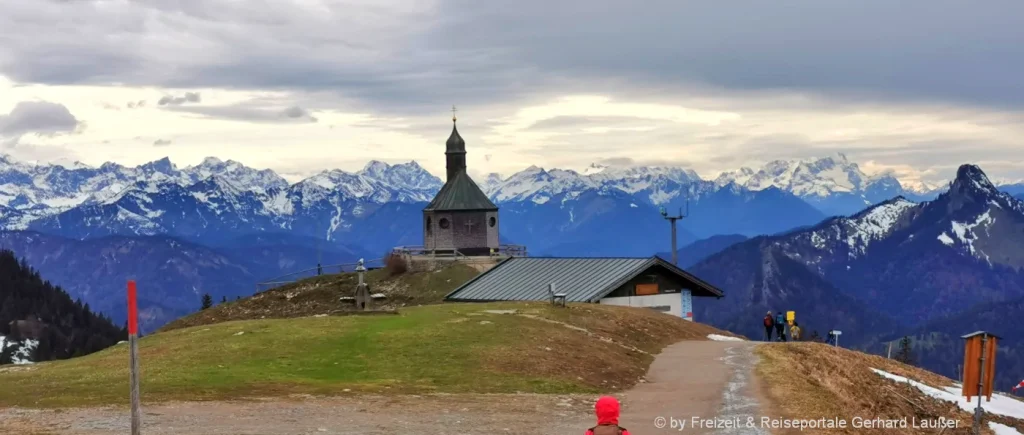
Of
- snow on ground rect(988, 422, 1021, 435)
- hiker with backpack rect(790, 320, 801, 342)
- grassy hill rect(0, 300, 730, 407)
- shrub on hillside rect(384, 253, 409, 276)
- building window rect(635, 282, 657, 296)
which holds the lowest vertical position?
snow on ground rect(988, 422, 1021, 435)

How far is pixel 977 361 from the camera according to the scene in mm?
26516

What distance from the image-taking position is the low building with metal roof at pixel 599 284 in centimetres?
6444

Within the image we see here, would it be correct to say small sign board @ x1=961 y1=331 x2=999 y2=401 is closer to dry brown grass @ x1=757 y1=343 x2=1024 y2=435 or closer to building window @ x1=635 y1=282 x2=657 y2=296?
dry brown grass @ x1=757 y1=343 x2=1024 y2=435

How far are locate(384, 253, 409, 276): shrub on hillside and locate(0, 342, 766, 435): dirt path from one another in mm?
68740

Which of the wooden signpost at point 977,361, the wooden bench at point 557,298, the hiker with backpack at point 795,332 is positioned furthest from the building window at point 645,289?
the wooden signpost at point 977,361

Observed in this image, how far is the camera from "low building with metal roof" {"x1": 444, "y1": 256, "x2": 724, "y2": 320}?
64438 millimetres

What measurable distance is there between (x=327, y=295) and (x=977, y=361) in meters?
69.6

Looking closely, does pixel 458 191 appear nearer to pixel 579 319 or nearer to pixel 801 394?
pixel 579 319

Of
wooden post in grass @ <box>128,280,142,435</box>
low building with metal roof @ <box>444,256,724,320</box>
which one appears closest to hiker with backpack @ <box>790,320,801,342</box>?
low building with metal roof @ <box>444,256,724,320</box>

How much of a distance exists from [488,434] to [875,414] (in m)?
12.7

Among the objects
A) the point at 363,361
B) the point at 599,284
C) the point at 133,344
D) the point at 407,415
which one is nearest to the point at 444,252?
the point at 599,284

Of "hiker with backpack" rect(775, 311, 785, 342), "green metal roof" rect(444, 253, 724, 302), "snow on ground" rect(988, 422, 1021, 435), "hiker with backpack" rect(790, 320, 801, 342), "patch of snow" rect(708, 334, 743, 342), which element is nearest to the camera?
"snow on ground" rect(988, 422, 1021, 435)

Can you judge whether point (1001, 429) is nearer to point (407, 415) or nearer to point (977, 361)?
point (977, 361)

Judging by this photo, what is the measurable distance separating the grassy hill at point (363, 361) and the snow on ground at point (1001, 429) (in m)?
11.5
